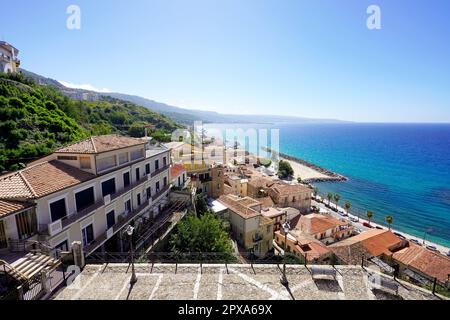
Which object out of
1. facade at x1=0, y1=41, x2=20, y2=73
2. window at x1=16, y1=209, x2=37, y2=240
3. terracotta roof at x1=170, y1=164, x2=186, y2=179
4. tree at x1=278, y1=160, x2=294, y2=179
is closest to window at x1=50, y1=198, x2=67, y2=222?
window at x1=16, y1=209, x2=37, y2=240

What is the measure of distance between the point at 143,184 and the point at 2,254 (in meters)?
10.2

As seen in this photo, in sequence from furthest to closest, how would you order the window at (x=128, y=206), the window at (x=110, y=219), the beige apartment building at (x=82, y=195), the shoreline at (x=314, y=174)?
the shoreline at (x=314, y=174) → the window at (x=128, y=206) → the window at (x=110, y=219) → the beige apartment building at (x=82, y=195)

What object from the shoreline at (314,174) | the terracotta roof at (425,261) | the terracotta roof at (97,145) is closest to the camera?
the terracotta roof at (97,145)

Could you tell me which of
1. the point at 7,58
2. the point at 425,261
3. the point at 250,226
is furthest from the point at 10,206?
the point at 7,58

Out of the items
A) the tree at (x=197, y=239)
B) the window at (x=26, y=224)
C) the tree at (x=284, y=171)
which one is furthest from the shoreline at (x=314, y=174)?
the window at (x=26, y=224)

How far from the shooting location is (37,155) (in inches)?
1101

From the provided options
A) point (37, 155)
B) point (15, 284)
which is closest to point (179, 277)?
point (15, 284)

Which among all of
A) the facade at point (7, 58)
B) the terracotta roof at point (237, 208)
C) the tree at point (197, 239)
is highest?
the facade at point (7, 58)

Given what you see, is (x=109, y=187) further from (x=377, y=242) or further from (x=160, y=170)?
(x=377, y=242)

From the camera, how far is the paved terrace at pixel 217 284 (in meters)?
9.64

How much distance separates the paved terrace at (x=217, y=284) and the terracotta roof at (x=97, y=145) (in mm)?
6932

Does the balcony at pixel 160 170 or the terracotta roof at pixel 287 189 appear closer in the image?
the balcony at pixel 160 170

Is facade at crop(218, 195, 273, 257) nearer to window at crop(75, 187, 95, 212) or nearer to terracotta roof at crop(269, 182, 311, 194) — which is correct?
terracotta roof at crop(269, 182, 311, 194)

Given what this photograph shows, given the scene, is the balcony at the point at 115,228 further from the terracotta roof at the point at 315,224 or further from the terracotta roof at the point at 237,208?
the terracotta roof at the point at 315,224
